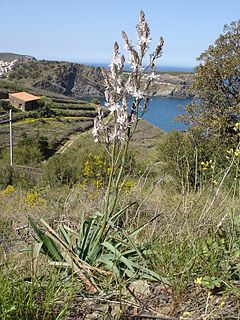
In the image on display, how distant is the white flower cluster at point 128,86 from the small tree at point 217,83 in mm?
10401

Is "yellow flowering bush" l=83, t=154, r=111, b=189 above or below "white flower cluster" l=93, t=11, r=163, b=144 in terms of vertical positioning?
below

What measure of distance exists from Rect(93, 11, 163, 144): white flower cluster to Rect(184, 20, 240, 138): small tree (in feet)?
34.1

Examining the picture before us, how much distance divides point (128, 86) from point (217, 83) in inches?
452

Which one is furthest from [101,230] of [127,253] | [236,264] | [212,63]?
[212,63]

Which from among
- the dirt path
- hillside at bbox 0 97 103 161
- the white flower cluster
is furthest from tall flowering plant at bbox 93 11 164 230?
the dirt path

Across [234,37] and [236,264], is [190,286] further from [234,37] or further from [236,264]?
[234,37]

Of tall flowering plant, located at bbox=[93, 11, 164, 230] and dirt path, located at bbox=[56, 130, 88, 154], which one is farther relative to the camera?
dirt path, located at bbox=[56, 130, 88, 154]

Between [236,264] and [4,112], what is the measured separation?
5057 cm

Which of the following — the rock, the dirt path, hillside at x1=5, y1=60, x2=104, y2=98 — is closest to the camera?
the rock

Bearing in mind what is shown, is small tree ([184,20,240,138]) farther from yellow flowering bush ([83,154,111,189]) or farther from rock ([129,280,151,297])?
rock ([129,280,151,297])

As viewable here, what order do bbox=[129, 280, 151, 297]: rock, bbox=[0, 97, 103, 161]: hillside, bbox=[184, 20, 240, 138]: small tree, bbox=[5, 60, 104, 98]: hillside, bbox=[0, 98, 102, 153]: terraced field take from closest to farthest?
bbox=[129, 280, 151, 297]: rock < bbox=[184, 20, 240, 138]: small tree < bbox=[0, 97, 103, 161]: hillside < bbox=[0, 98, 102, 153]: terraced field < bbox=[5, 60, 104, 98]: hillside

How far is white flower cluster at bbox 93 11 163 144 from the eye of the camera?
7.39 ft

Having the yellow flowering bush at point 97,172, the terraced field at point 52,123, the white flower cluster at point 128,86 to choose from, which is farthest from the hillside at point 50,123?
the white flower cluster at point 128,86

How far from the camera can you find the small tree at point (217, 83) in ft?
41.4
